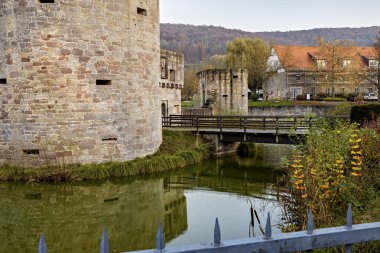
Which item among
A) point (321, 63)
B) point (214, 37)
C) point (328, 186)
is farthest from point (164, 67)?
point (214, 37)

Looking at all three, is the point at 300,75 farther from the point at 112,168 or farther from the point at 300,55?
the point at 112,168

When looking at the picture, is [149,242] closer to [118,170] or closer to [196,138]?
[118,170]

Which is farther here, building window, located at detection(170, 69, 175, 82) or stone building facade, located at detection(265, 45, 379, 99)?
stone building facade, located at detection(265, 45, 379, 99)

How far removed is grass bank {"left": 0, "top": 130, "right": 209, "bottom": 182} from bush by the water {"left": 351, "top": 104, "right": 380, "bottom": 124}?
19.9 feet

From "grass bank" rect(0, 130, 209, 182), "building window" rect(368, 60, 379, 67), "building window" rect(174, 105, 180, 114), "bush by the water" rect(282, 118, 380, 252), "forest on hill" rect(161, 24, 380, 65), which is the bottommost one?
"grass bank" rect(0, 130, 209, 182)

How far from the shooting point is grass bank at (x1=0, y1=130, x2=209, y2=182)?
11.1 meters

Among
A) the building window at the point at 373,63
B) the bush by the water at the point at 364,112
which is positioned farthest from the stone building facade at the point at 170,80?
the building window at the point at 373,63

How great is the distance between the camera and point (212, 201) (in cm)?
942

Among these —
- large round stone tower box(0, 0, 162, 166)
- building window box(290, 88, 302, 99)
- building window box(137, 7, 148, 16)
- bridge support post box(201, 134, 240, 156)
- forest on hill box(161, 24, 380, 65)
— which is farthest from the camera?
forest on hill box(161, 24, 380, 65)

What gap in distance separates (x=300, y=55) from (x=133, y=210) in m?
41.0

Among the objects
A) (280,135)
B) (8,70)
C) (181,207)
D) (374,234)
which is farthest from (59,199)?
(280,135)

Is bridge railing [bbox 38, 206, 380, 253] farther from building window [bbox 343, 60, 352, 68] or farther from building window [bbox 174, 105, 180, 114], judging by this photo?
building window [bbox 343, 60, 352, 68]

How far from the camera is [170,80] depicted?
71.4 ft

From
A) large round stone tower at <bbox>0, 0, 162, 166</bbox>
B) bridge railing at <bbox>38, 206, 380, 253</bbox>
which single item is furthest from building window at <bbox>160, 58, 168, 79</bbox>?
bridge railing at <bbox>38, 206, 380, 253</bbox>
